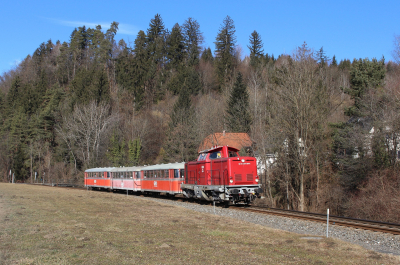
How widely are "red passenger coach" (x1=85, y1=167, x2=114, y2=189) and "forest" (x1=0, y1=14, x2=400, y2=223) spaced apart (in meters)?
10.9

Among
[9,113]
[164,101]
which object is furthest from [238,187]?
[9,113]

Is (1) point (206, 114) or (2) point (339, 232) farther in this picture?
(1) point (206, 114)

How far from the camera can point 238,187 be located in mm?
20844

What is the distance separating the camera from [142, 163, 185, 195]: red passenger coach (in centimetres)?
2852

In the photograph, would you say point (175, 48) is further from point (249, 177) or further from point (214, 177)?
point (249, 177)

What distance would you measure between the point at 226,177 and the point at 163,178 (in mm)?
10796

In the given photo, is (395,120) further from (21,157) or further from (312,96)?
(21,157)

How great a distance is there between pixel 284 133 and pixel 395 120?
878 cm

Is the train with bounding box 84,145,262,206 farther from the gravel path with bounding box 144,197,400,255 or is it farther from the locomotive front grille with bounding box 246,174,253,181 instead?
the gravel path with bounding box 144,197,400,255

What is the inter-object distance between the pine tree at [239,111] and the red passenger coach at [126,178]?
56.6 feet

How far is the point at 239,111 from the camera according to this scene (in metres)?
49.0

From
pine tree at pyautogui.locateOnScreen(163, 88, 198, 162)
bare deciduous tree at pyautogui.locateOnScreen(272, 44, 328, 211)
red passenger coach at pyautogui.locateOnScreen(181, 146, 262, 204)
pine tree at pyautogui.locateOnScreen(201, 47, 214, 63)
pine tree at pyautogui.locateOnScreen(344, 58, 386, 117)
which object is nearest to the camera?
red passenger coach at pyautogui.locateOnScreen(181, 146, 262, 204)

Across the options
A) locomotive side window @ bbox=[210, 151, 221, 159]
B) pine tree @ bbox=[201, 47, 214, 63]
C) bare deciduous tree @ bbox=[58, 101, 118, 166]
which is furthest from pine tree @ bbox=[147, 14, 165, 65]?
locomotive side window @ bbox=[210, 151, 221, 159]

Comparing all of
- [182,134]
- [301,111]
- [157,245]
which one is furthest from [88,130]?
[157,245]
